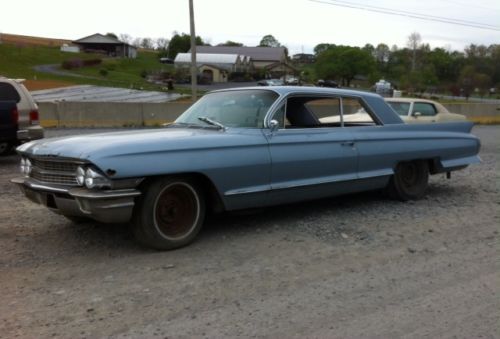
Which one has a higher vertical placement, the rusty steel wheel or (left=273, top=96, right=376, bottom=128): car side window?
(left=273, top=96, right=376, bottom=128): car side window

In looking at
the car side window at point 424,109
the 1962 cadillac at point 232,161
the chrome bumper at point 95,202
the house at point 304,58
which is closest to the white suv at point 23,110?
the 1962 cadillac at point 232,161

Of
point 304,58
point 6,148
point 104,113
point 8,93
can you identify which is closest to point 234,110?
point 8,93

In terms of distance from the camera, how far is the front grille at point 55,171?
186 inches

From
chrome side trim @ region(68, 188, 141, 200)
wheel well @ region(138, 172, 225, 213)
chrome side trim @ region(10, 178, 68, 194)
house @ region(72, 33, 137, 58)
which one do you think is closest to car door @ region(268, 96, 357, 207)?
wheel well @ region(138, 172, 225, 213)

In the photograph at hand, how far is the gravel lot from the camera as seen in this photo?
3557 mm

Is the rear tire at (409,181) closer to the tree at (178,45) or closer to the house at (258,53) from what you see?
the house at (258,53)

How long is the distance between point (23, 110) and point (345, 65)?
91341 millimetres

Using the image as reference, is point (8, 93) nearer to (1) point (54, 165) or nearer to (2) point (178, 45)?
(1) point (54, 165)

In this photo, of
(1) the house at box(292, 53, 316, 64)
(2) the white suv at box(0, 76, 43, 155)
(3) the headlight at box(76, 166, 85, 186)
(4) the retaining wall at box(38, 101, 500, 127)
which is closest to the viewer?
(3) the headlight at box(76, 166, 85, 186)

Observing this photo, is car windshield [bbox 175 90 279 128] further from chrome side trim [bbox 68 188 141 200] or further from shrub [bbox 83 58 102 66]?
shrub [bbox 83 58 102 66]

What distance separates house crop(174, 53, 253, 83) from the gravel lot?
2956 inches

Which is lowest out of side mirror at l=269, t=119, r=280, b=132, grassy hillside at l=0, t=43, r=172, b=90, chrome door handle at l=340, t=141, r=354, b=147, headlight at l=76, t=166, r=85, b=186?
headlight at l=76, t=166, r=85, b=186

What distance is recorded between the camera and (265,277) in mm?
4410

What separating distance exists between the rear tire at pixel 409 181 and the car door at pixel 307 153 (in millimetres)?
1024
